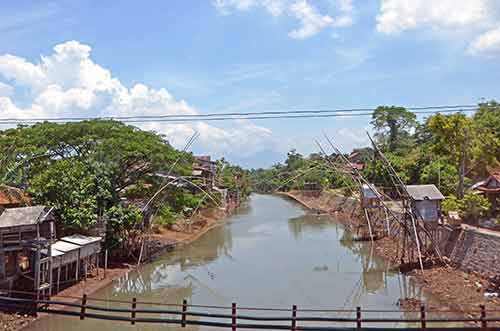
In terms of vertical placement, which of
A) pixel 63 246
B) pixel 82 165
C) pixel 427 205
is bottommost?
pixel 63 246

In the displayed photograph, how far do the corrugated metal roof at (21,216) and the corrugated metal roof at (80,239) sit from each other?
11.8ft

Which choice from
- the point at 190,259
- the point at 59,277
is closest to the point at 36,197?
the point at 59,277

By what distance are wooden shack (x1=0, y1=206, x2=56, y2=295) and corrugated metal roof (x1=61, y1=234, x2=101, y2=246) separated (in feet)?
8.05

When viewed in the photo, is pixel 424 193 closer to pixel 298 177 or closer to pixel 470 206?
pixel 470 206

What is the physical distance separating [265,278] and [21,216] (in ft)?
38.3

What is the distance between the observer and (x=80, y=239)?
72.2 feet

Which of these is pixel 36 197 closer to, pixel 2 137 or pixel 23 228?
pixel 23 228

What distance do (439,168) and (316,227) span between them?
1322 cm

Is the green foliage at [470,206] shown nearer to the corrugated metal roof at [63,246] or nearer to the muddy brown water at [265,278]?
the muddy brown water at [265,278]

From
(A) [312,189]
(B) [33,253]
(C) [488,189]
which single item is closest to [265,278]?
(B) [33,253]

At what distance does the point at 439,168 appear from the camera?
113 ft

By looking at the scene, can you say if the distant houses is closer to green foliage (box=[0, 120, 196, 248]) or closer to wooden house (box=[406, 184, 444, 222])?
green foliage (box=[0, 120, 196, 248])

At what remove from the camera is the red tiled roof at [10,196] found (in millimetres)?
23703

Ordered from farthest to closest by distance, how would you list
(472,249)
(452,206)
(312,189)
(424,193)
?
(312,189)
(452,206)
(424,193)
(472,249)
